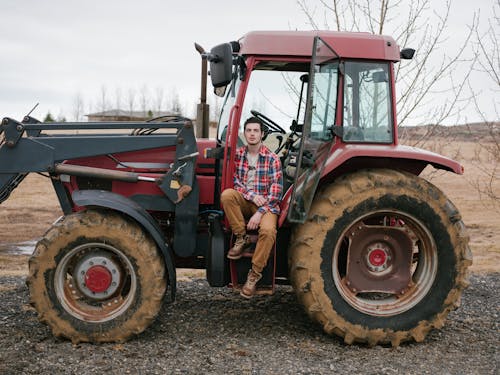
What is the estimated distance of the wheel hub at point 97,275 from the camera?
198 inches

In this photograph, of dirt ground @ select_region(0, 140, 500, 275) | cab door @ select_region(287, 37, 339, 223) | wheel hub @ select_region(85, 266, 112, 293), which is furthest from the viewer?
dirt ground @ select_region(0, 140, 500, 275)

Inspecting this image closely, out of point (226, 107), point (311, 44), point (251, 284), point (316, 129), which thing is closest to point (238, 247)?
point (251, 284)

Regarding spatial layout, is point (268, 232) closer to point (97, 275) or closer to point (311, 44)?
point (97, 275)

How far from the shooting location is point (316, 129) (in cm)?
507

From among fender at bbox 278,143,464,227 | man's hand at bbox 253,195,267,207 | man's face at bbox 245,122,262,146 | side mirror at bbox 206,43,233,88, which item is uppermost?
side mirror at bbox 206,43,233,88

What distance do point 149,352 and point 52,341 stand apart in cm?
84

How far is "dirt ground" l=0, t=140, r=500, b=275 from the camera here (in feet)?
34.9

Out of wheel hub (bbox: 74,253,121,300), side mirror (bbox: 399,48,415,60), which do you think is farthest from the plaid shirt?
side mirror (bbox: 399,48,415,60)

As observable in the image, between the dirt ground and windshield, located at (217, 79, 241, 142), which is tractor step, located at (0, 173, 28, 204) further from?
the dirt ground

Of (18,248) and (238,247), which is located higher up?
(238,247)

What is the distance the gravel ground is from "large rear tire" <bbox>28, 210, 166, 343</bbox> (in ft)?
0.51

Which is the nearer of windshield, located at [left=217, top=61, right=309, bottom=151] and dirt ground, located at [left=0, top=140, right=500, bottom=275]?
windshield, located at [left=217, top=61, right=309, bottom=151]

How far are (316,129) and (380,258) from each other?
4.11ft

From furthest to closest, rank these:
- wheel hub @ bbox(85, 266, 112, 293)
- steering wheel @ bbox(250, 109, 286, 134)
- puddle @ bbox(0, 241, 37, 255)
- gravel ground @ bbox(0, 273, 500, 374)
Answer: puddle @ bbox(0, 241, 37, 255)
steering wheel @ bbox(250, 109, 286, 134)
wheel hub @ bbox(85, 266, 112, 293)
gravel ground @ bbox(0, 273, 500, 374)
